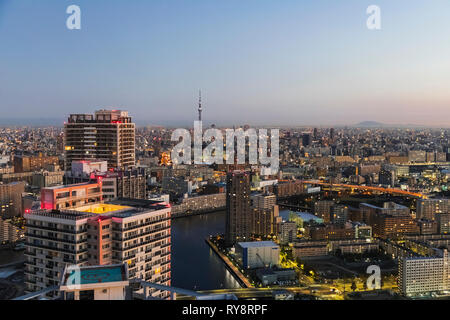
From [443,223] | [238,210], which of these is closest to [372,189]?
[443,223]

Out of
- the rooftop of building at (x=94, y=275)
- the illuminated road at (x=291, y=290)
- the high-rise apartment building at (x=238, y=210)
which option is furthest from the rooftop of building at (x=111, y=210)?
the high-rise apartment building at (x=238, y=210)

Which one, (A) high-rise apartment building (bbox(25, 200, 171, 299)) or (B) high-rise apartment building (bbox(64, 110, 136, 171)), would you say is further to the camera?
(B) high-rise apartment building (bbox(64, 110, 136, 171))

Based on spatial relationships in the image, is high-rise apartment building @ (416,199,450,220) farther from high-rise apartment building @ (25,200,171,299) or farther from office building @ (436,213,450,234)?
high-rise apartment building @ (25,200,171,299)

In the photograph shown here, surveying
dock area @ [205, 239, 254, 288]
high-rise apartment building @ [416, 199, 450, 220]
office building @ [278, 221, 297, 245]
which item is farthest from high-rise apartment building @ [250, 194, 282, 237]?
high-rise apartment building @ [416, 199, 450, 220]

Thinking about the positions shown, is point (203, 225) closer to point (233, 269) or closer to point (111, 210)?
point (233, 269)
